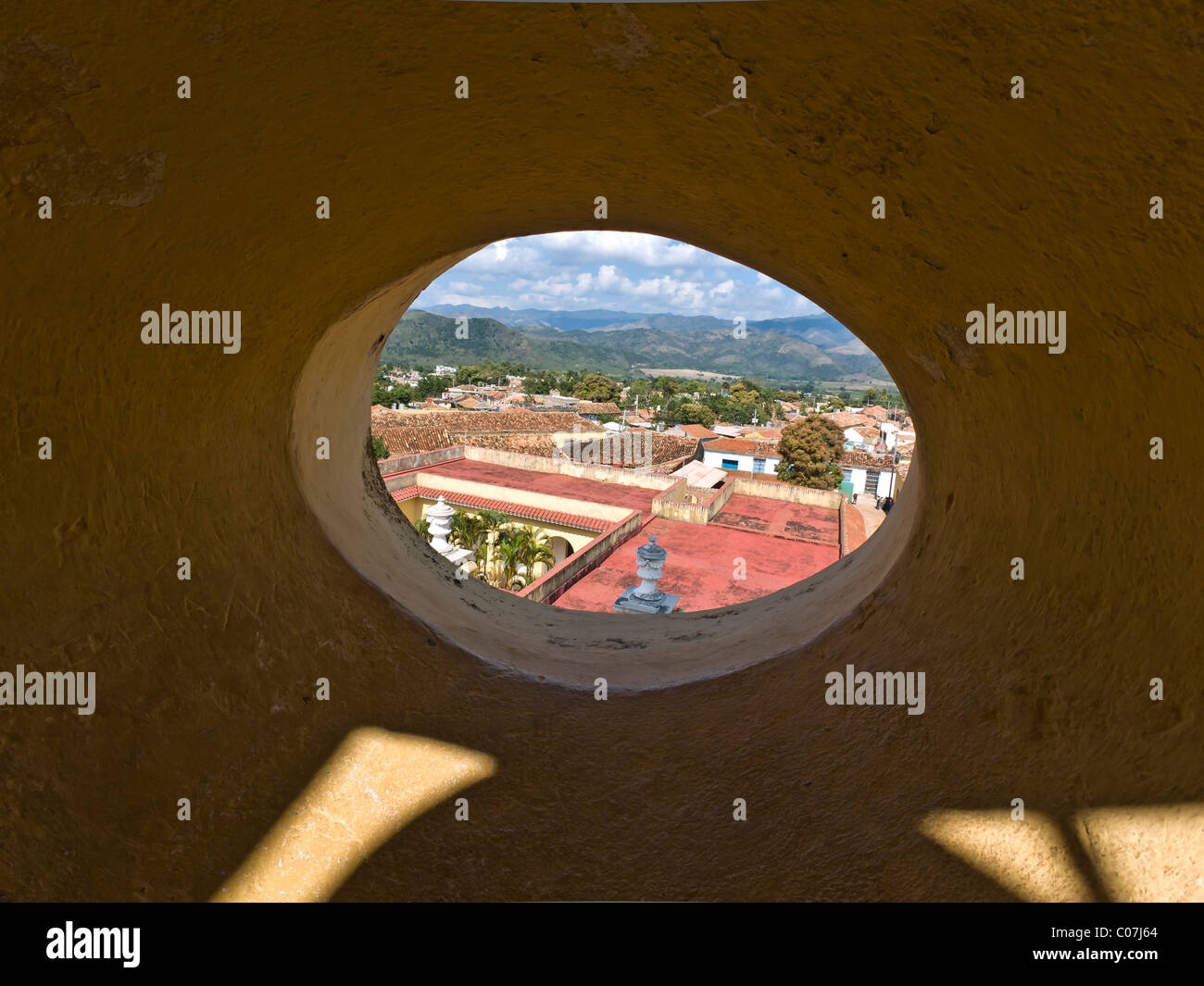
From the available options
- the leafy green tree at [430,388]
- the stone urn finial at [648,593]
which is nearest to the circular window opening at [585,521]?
the stone urn finial at [648,593]

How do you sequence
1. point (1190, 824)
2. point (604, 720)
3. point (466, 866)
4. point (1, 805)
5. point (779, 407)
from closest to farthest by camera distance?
1. point (1190, 824)
2. point (1, 805)
3. point (466, 866)
4. point (604, 720)
5. point (779, 407)

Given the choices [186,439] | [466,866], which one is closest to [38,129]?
[186,439]

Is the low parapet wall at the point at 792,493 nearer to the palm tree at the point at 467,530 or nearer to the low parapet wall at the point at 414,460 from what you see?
the low parapet wall at the point at 414,460

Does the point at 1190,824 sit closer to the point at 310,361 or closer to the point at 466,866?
the point at 466,866

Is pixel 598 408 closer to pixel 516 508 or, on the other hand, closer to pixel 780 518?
pixel 780 518

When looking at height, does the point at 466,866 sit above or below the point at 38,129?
below
